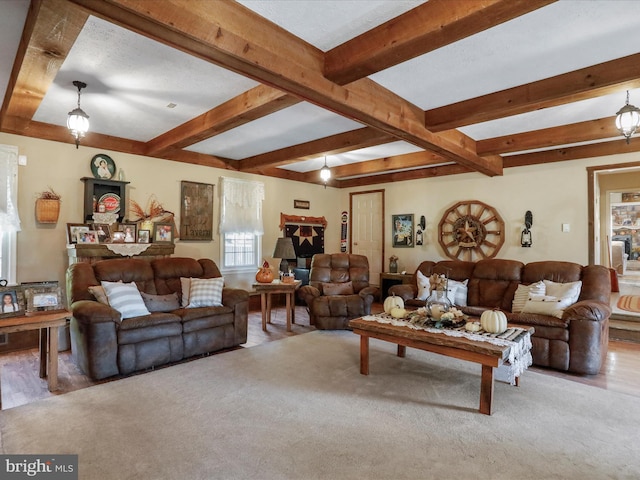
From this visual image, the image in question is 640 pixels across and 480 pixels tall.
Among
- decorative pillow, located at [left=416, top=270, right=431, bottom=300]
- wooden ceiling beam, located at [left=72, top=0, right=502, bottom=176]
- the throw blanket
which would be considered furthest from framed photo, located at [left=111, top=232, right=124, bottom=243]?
decorative pillow, located at [left=416, top=270, right=431, bottom=300]

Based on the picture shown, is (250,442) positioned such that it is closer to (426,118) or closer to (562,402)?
(562,402)

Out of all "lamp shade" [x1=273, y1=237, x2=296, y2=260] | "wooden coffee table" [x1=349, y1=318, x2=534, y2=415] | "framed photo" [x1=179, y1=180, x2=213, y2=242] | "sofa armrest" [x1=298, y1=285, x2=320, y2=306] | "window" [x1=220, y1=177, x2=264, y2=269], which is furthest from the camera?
"window" [x1=220, y1=177, x2=264, y2=269]

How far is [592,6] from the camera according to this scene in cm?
200

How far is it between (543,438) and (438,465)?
2.67 ft

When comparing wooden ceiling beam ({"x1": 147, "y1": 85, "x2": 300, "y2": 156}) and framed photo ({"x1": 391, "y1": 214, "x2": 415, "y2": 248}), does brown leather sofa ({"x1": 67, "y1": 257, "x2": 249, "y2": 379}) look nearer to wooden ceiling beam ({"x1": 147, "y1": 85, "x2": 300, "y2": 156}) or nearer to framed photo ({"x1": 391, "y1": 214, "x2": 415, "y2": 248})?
wooden ceiling beam ({"x1": 147, "y1": 85, "x2": 300, "y2": 156})

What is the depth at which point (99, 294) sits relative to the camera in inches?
137

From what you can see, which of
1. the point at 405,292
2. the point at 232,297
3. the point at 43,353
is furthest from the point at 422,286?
the point at 43,353

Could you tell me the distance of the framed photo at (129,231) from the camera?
15.0ft

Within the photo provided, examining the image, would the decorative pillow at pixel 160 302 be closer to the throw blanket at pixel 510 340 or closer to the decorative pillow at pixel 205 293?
the decorative pillow at pixel 205 293

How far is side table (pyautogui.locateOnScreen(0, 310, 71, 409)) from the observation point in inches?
107

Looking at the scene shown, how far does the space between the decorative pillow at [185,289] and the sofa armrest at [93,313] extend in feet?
2.80

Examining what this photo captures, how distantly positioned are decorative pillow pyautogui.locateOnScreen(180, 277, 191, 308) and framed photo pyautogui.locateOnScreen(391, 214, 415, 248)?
166 inches

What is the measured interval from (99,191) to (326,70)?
12.0 ft

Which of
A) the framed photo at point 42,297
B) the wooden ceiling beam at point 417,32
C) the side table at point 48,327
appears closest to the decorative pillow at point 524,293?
the wooden ceiling beam at point 417,32
